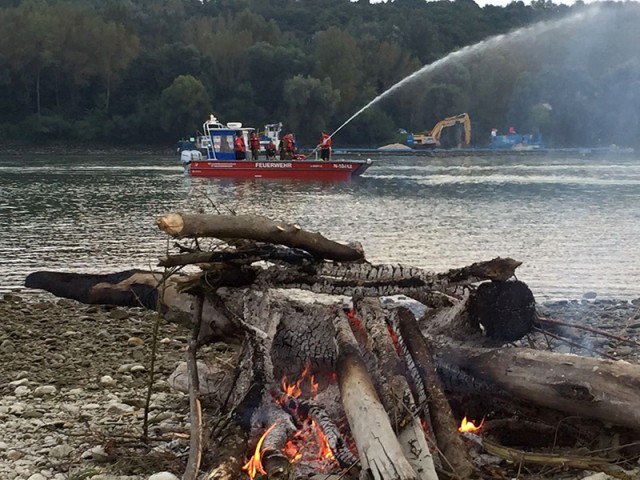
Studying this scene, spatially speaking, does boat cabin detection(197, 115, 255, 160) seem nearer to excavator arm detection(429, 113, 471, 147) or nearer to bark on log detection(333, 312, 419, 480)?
excavator arm detection(429, 113, 471, 147)

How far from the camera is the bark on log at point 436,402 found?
5.32 meters

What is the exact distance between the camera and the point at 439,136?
271ft

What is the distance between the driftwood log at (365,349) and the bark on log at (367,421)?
0.03 feet

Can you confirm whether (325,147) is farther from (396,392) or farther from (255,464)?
(255,464)

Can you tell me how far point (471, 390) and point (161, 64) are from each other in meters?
109

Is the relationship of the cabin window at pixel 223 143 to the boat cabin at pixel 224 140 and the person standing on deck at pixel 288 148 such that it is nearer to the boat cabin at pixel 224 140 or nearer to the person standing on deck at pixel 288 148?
the boat cabin at pixel 224 140

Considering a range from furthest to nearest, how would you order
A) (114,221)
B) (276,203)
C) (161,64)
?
(161,64), (276,203), (114,221)

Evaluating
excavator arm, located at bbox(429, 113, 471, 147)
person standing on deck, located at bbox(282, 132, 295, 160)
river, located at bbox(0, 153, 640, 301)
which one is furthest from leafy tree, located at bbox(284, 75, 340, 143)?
person standing on deck, located at bbox(282, 132, 295, 160)

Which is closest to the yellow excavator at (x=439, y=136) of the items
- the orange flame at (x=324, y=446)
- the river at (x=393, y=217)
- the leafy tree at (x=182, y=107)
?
the river at (x=393, y=217)

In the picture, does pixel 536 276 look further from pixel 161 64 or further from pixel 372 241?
pixel 161 64

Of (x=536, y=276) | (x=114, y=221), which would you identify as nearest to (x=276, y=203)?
(x=114, y=221)

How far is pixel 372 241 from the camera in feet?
73.3

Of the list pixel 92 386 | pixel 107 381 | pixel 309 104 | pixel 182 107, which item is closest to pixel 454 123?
pixel 309 104

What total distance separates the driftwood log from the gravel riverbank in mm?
748
